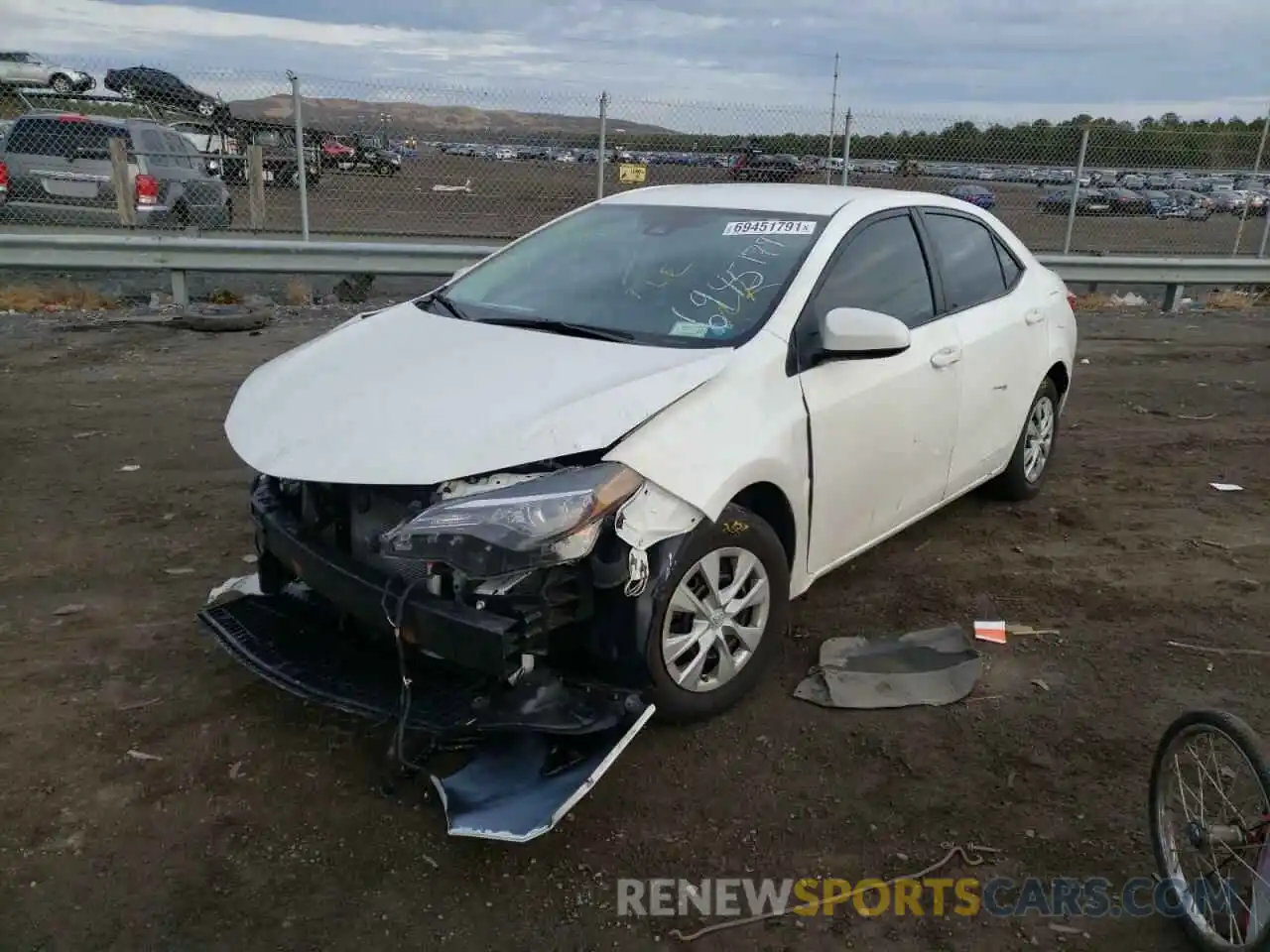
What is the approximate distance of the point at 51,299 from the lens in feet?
33.7

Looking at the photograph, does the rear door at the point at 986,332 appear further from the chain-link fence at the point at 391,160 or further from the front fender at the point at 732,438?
the chain-link fence at the point at 391,160

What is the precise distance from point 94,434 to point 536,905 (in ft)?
16.3

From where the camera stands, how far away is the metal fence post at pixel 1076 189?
1248cm

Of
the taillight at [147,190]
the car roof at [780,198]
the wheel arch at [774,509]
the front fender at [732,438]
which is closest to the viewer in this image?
the front fender at [732,438]

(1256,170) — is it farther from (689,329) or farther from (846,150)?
(689,329)

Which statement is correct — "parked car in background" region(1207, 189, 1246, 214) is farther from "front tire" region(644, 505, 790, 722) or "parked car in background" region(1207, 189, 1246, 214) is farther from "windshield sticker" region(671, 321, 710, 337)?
"front tire" region(644, 505, 790, 722)

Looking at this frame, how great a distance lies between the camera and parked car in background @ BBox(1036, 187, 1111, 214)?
1300 cm

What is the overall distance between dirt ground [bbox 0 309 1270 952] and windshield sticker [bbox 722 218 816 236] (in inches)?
61.6

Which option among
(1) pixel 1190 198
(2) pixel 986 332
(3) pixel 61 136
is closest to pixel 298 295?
(3) pixel 61 136

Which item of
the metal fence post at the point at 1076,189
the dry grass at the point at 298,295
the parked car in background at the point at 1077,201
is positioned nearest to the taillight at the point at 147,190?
the dry grass at the point at 298,295

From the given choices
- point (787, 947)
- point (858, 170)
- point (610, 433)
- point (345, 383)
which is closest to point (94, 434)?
point (345, 383)

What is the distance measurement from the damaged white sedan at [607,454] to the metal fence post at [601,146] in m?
6.73

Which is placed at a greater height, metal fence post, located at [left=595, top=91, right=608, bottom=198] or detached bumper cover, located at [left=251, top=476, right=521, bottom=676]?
metal fence post, located at [left=595, top=91, right=608, bottom=198]

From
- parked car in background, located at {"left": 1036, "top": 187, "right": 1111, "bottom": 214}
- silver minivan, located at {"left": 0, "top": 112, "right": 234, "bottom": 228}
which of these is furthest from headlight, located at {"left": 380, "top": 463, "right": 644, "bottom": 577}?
parked car in background, located at {"left": 1036, "top": 187, "right": 1111, "bottom": 214}
